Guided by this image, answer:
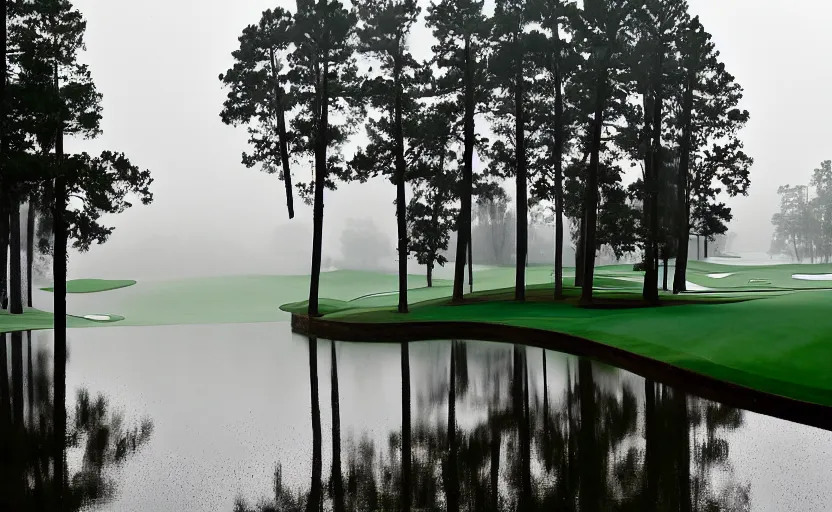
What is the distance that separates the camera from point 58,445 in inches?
317

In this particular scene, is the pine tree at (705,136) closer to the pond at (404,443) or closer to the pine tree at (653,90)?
the pine tree at (653,90)

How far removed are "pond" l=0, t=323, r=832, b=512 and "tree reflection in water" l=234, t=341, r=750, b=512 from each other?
0.03 metres

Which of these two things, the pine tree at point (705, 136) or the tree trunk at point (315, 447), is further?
the pine tree at point (705, 136)

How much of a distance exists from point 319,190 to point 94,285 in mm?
31947

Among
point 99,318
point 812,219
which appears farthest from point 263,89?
point 812,219

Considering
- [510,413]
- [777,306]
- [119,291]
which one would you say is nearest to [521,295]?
[777,306]

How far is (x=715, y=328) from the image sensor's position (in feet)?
50.1

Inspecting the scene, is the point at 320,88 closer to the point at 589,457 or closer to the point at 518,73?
the point at 518,73

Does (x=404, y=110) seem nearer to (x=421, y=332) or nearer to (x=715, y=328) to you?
(x=421, y=332)

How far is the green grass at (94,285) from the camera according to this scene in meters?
48.4

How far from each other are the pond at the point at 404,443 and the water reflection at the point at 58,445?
31 millimetres

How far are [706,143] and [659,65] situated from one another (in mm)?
8467

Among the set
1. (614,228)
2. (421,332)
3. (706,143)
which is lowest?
(421,332)

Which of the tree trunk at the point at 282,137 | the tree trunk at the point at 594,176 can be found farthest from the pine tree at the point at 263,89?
the tree trunk at the point at 594,176
